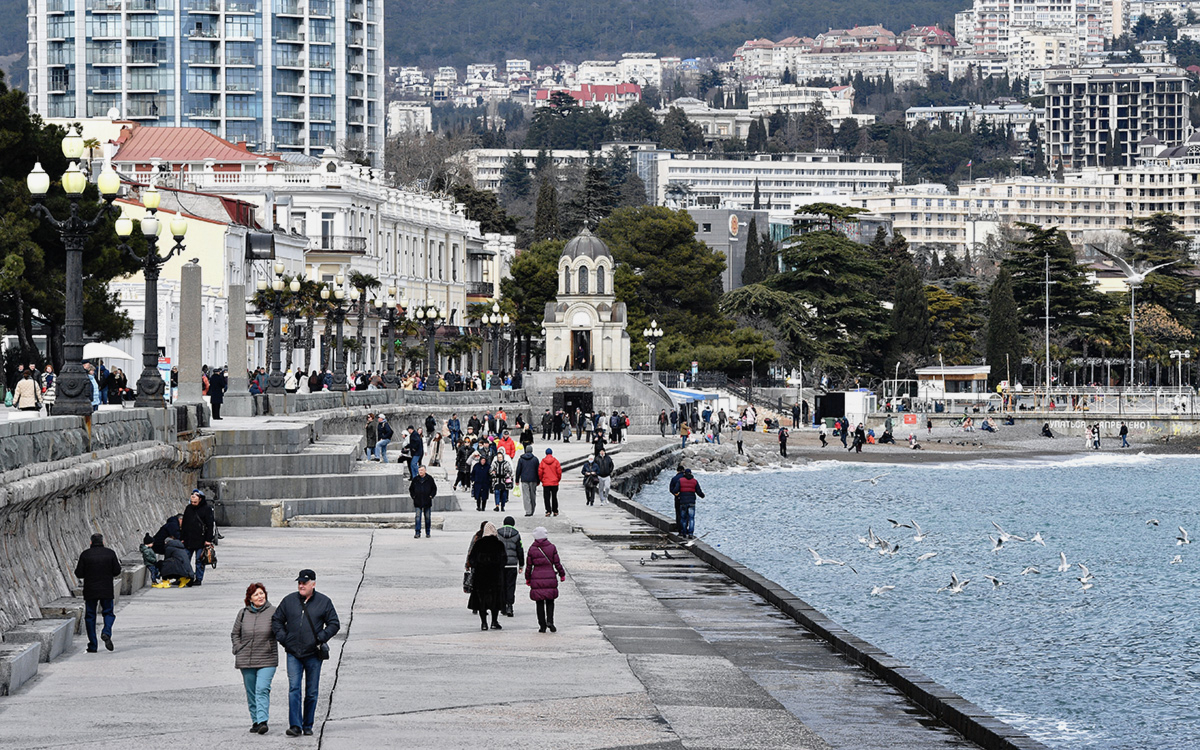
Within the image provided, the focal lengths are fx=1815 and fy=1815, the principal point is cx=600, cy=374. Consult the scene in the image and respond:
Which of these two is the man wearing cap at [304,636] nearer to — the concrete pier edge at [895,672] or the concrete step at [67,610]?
the concrete step at [67,610]

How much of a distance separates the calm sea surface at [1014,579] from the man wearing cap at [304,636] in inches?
441

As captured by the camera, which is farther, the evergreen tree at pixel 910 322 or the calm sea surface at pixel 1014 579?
the evergreen tree at pixel 910 322

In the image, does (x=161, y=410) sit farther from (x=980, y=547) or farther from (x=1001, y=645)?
(x=980, y=547)

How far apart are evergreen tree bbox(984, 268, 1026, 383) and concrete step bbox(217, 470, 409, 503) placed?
7639 cm

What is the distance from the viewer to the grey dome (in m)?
78.7

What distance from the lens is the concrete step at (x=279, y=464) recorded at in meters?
31.6

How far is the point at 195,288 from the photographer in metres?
33.4

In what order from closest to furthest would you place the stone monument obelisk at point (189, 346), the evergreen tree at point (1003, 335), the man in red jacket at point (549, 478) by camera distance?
the stone monument obelisk at point (189, 346), the man in red jacket at point (549, 478), the evergreen tree at point (1003, 335)

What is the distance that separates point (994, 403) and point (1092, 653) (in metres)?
73.2

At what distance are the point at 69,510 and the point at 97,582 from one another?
2461 mm

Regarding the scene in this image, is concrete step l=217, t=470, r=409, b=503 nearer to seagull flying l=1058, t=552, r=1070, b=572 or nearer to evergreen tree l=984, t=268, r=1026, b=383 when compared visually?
seagull flying l=1058, t=552, r=1070, b=572

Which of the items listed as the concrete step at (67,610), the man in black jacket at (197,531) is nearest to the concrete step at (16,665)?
the concrete step at (67,610)

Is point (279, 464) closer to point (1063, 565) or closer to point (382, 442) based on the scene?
point (382, 442)

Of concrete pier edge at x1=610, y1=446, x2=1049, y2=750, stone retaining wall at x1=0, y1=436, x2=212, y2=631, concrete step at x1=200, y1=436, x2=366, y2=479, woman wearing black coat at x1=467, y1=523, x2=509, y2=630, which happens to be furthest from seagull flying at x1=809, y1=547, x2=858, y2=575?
woman wearing black coat at x1=467, y1=523, x2=509, y2=630
